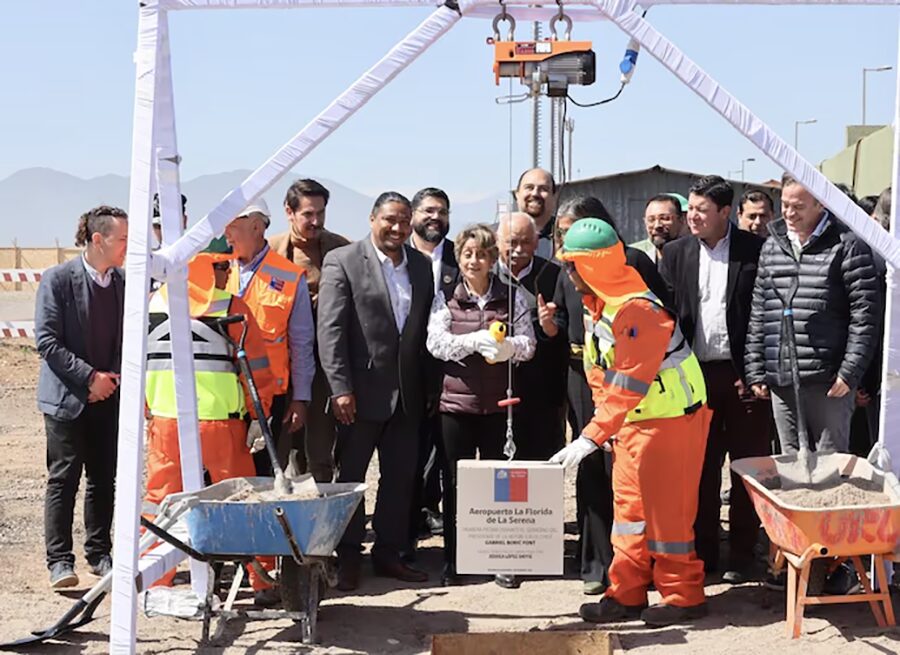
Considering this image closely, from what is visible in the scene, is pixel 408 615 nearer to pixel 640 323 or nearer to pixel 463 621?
pixel 463 621

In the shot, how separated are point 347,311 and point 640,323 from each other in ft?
6.04

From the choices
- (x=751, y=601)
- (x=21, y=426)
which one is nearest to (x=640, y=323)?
(x=751, y=601)

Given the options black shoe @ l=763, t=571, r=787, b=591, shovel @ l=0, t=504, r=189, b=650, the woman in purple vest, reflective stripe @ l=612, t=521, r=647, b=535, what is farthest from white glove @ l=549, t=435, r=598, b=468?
shovel @ l=0, t=504, r=189, b=650

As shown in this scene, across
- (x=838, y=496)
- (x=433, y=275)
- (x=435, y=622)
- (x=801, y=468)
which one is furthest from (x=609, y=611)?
(x=433, y=275)

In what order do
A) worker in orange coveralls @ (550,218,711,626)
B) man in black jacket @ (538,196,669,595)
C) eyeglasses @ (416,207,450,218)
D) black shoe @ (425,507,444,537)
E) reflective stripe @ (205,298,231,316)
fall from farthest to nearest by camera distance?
1. black shoe @ (425,507,444,537)
2. eyeglasses @ (416,207,450,218)
3. man in black jacket @ (538,196,669,595)
4. reflective stripe @ (205,298,231,316)
5. worker in orange coveralls @ (550,218,711,626)

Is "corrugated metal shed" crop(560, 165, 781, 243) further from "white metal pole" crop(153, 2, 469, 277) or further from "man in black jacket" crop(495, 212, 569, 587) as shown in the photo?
"white metal pole" crop(153, 2, 469, 277)

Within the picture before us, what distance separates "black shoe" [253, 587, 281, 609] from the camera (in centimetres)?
600

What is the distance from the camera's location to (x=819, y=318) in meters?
5.91

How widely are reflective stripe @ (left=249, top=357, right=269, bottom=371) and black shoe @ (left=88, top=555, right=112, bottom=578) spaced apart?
4.91 ft

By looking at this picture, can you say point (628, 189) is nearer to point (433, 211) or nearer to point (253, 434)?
point (433, 211)

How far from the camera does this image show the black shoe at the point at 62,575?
20.8 ft

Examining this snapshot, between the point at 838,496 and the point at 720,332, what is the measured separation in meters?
1.44

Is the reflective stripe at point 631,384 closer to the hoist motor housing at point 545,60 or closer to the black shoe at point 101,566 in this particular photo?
the hoist motor housing at point 545,60

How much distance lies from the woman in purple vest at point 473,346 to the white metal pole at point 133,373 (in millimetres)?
1962
